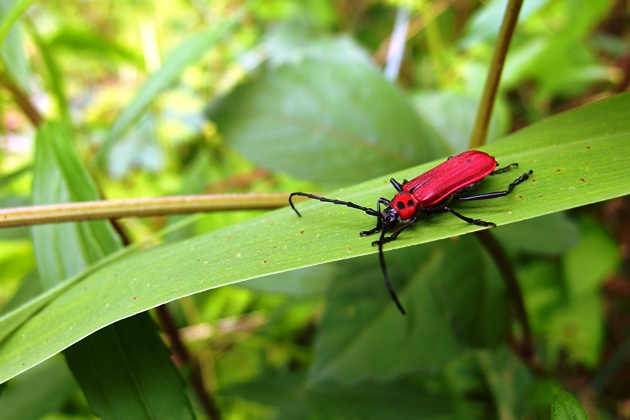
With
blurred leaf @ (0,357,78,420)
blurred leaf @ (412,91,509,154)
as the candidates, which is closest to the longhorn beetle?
blurred leaf @ (412,91,509,154)

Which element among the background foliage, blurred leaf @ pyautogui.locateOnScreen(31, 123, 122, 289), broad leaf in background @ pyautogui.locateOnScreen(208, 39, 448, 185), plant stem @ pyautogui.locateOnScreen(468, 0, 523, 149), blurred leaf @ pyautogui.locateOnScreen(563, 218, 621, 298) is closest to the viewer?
the background foliage

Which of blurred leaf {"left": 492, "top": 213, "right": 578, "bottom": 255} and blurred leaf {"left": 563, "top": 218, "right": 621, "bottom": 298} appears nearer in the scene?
blurred leaf {"left": 492, "top": 213, "right": 578, "bottom": 255}

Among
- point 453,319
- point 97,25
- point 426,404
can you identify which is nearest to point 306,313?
point 426,404

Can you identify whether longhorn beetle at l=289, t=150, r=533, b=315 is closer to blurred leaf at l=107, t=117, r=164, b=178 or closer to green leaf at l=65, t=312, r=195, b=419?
green leaf at l=65, t=312, r=195, b=419

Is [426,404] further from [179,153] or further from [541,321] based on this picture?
[179,153]

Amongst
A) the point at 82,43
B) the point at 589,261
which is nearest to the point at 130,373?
the point at 82,43
